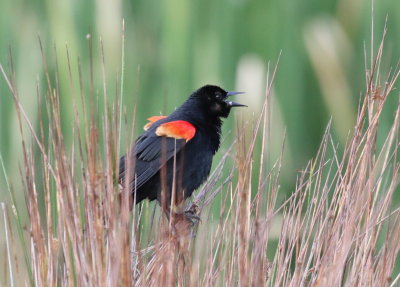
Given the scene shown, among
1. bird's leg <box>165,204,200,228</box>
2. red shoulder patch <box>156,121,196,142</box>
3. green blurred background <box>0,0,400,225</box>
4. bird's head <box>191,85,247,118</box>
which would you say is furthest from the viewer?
green blurred background <box>0,0,400,225</box>

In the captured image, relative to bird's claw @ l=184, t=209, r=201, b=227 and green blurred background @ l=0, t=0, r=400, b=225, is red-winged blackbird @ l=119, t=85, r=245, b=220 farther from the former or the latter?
green blurred background @ l=0, t=0, r=400, b=225

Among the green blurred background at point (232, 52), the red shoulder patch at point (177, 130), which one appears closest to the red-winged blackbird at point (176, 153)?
the red shoulder patch at point (177, 130)

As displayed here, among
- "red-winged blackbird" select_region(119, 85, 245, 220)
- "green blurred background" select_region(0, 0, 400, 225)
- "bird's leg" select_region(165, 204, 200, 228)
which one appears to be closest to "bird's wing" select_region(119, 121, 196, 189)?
"red-winged blackbird" select_region(119, 85, 245, 220)

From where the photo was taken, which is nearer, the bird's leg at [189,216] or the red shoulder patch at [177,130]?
the bird's leg at [189,216]

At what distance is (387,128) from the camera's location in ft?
12.2

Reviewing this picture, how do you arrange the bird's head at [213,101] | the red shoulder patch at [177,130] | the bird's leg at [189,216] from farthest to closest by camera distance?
the bird's head at [213,101], the red shoulder patch at [177,130], the bird's leg at [189,216]

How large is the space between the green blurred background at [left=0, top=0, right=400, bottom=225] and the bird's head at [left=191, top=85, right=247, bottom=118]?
533 millimetres

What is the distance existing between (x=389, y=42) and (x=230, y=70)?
29.4 inches

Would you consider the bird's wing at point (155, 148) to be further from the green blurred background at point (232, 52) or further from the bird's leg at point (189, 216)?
the green blurred background at point (232, 52)

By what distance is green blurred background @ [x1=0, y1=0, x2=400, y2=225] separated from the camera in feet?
12.1

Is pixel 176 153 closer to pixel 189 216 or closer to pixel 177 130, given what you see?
pixel 177 130

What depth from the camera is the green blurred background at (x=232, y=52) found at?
3684mm

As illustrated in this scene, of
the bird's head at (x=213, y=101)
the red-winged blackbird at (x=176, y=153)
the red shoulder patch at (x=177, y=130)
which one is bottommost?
the red-winged blackbird at (x=176, y=153)

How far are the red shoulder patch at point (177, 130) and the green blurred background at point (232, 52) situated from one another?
88 cm
